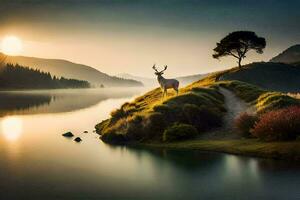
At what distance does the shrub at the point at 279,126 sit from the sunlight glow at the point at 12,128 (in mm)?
30247

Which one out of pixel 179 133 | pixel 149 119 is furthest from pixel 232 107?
pixel 179 133

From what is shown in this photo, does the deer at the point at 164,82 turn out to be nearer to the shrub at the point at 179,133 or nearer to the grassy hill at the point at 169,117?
the grassy hill at the point at 169,117

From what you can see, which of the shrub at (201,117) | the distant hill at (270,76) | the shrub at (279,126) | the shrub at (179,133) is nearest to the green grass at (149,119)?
the shrub at (201,117)

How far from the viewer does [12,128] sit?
6550 centimetres

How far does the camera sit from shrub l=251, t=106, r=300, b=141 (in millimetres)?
40000

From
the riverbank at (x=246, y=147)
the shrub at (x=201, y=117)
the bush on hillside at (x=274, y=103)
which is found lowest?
the riverbank at (x=246, y=147)

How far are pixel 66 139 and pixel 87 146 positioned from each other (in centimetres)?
735

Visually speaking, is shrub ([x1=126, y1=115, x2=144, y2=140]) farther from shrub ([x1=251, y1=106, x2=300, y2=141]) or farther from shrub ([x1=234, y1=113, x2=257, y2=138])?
shrub ([x1=251, y1=106, x2=300, y2=141])

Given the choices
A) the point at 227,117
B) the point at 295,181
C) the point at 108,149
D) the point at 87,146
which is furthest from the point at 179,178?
the point at 227,117

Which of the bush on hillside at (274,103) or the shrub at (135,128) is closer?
the shrub at (135,128)

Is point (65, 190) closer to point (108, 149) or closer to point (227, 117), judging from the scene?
point (108, 149)

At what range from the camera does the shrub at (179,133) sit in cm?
4641

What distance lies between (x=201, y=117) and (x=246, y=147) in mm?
11614

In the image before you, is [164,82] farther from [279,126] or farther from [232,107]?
[279,126]
